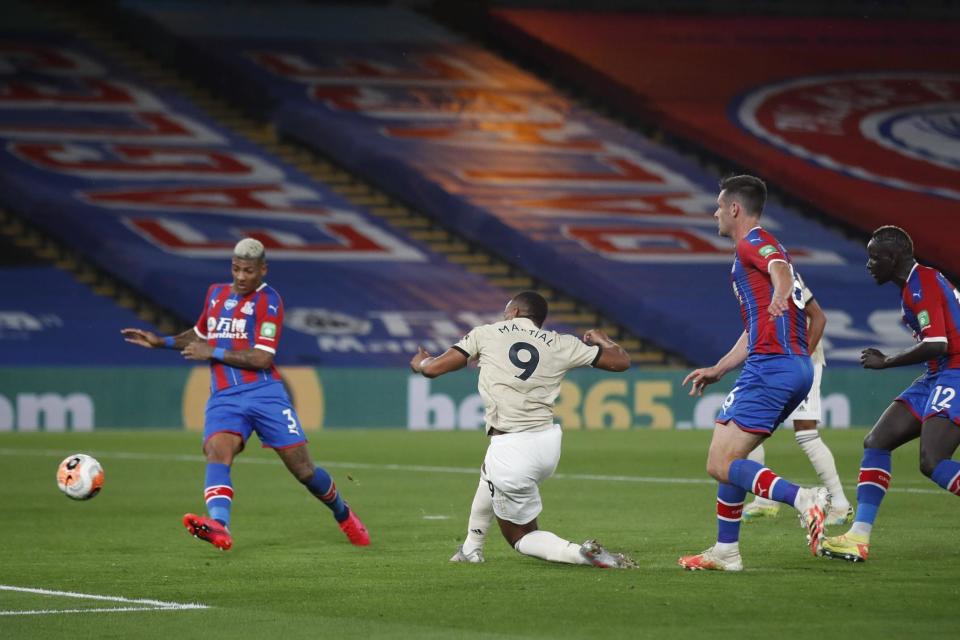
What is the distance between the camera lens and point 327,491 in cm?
1121

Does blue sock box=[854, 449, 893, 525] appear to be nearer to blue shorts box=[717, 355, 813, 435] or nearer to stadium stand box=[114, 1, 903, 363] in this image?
blue shorts box=[717, 355, 813, 435]

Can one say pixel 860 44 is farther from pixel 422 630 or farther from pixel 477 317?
pixel 422 630

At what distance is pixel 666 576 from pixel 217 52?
29.5 m

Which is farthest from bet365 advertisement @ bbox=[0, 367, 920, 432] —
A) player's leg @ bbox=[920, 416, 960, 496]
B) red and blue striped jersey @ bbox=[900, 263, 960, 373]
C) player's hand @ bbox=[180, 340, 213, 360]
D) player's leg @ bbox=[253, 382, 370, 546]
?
player's leg @ bbox=[920, 416, 960, 496]

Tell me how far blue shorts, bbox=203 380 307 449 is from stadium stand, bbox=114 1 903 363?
65.6 feet

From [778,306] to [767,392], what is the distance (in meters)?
0.66

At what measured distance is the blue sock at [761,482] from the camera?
29.3 ft

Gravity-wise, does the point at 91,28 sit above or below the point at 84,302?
above

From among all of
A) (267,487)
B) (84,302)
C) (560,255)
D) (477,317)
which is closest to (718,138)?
(560,255)

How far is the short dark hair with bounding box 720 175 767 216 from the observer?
9.34 m

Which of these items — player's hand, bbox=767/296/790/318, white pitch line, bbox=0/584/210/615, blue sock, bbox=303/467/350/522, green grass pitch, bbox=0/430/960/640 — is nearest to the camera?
green grass pitch, bbox=0/430/960/640

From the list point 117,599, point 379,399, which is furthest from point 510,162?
point 117,599

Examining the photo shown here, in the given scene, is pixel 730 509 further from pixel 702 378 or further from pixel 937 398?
pixel 937 398

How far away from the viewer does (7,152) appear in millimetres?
32969
